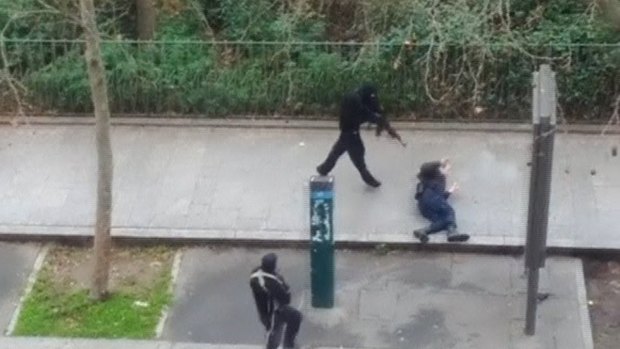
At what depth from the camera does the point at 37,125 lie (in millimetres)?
17531

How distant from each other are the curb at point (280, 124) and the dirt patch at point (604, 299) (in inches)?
116

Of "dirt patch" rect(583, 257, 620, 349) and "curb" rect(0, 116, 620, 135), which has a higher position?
"curb" rect(0, 116, 620, 135)

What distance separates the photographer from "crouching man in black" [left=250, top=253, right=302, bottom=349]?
40.8ft

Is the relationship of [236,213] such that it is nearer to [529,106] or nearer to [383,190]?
[383,190]

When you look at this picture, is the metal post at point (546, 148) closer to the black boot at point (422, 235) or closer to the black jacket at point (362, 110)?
the black boot at point (422, 235)

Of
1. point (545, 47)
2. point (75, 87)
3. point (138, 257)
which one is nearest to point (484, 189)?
point (545, 47)

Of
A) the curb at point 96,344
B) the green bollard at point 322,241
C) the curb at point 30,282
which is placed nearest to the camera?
the green bollard at point 322,241

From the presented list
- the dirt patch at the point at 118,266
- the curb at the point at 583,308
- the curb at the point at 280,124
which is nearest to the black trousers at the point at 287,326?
the dirt patch at the point at 118,266

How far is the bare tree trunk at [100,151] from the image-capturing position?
12633mm

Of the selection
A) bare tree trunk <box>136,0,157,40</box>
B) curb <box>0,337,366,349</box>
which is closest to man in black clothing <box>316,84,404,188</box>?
curb <box>0,337,366,349</box>

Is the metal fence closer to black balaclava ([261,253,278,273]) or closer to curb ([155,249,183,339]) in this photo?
curb ([155,249,183,339])

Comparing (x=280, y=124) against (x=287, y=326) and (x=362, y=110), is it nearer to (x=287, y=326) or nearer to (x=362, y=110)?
(x=362, y=110)

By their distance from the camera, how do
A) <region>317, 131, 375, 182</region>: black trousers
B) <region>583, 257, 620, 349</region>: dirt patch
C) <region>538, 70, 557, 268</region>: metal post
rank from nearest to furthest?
<region>538, 70, 557, 268</region>: metal post → <region>583, 257, 620, 349</region>: dirt patch → <region>317, 131, 375, 182</region>: black trousers

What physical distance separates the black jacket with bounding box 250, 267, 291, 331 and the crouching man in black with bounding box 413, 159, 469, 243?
2550mm
